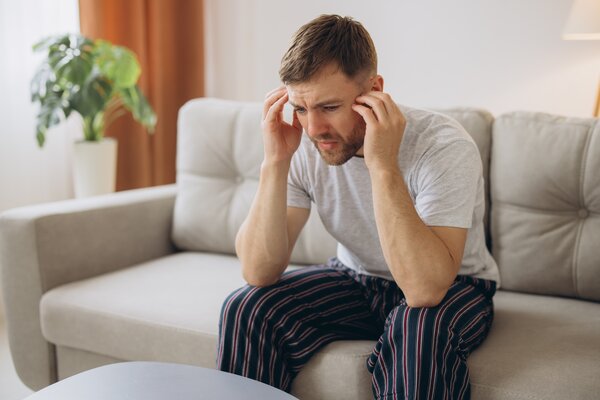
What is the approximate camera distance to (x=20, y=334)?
6.43 feet

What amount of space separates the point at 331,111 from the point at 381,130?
115 mm

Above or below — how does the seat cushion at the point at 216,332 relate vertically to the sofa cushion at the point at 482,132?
below

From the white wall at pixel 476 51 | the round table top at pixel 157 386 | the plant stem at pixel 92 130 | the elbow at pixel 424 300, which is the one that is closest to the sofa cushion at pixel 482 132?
the elbow at pixel 424 300

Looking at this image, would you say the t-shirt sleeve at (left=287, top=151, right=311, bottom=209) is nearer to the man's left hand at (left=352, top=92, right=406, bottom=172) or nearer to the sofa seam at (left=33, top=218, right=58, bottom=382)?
the man's left hand at (left=352, top=92, right=406, bottom=172)

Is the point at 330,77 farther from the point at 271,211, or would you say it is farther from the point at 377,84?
the point at 271,211

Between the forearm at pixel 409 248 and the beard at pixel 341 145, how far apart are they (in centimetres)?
12

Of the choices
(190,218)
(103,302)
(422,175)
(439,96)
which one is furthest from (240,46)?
(422,175)

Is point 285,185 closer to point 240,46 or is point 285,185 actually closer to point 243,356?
point 243,356

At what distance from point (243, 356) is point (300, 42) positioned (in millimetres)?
652

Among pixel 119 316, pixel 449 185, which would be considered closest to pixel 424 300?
pixel 449 185

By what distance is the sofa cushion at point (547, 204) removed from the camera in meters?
1.72

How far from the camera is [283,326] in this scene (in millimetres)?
1418

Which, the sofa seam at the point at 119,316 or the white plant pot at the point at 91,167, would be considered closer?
the sofa seam at the point at 119,316

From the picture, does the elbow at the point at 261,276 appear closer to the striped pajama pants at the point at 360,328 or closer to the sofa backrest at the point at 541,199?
the striped pajama pants at the point at 360,328
